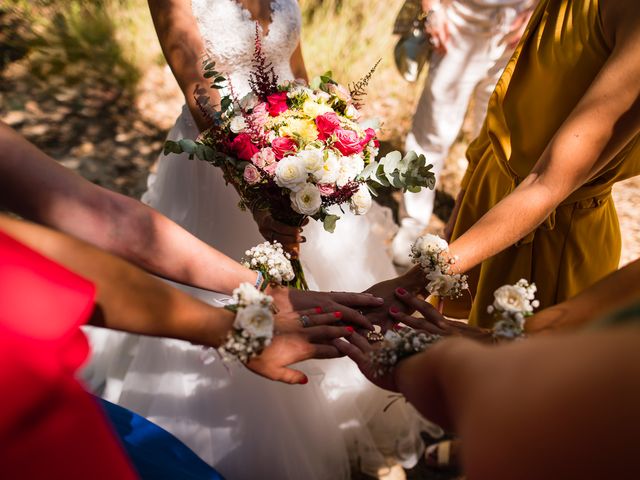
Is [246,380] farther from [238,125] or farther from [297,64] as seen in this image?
[297,64]

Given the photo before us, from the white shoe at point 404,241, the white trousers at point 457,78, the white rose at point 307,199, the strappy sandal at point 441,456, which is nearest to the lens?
the white rose at point 307,199

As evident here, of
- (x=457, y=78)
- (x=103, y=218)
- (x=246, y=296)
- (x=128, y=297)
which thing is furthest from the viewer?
(x=457, y=78)

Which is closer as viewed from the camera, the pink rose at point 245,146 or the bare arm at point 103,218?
the bare arm at point 103,218

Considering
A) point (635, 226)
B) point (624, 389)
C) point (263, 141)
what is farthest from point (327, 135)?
point (635, 226)

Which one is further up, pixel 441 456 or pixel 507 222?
pixel 507 222

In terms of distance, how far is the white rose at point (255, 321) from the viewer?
151 cm

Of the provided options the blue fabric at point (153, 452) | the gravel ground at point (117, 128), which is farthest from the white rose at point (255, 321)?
the gravel ground at point (117, 128)

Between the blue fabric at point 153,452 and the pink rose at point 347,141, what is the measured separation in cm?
120

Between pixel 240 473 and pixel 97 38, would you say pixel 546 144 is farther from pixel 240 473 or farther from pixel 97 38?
pixel 97 38

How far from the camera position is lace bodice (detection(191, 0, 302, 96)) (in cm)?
233

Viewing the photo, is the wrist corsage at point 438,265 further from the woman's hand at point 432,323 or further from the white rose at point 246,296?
the white rose at point 246,296

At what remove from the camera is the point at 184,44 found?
2.29 m

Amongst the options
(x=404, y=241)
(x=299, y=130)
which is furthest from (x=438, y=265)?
(x=404, y=241)

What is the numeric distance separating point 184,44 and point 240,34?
0.27m
